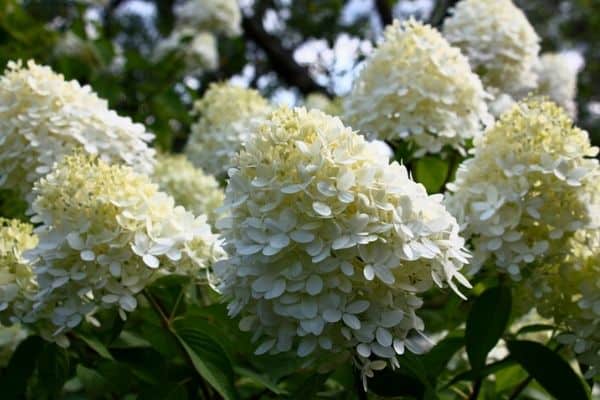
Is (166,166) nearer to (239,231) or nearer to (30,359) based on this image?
(30,359)

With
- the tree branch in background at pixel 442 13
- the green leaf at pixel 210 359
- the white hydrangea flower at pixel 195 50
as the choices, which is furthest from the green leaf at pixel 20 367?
the white hydrangea flower at pixel 195 50

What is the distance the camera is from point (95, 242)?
135 centimetres

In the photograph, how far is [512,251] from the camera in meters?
1.46

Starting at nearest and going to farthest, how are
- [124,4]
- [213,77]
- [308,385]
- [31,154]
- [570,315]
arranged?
[308,385] < [570,315] < [31,154] < [213,77] < [124,4]

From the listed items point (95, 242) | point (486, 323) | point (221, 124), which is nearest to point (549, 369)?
point (486, 323)

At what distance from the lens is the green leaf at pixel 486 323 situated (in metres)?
1.47

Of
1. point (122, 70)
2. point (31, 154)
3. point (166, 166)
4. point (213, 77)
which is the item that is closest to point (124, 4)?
point (213, 77)

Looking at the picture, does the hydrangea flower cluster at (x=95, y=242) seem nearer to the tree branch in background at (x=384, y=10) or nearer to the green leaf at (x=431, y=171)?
the green leaf at (x=431, y=171)

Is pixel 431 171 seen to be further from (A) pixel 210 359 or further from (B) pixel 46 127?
(B) pixel 46 127

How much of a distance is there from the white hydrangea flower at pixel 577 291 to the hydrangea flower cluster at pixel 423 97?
45cm

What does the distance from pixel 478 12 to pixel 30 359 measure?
1600 mm

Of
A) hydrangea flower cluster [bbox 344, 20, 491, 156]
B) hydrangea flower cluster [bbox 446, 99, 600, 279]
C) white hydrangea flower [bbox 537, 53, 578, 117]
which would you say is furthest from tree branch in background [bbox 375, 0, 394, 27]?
hydrangea flower cluster [bbox 446, 99, 600, 279]

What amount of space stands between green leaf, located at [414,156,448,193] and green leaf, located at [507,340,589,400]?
0.53 meters

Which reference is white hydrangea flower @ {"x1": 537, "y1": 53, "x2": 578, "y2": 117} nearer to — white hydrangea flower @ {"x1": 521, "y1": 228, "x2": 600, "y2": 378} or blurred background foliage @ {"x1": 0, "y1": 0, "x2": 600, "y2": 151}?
blurred background foliage @ {"x1": 0, "y1": 0, "x2": 600, "y2": 151}
